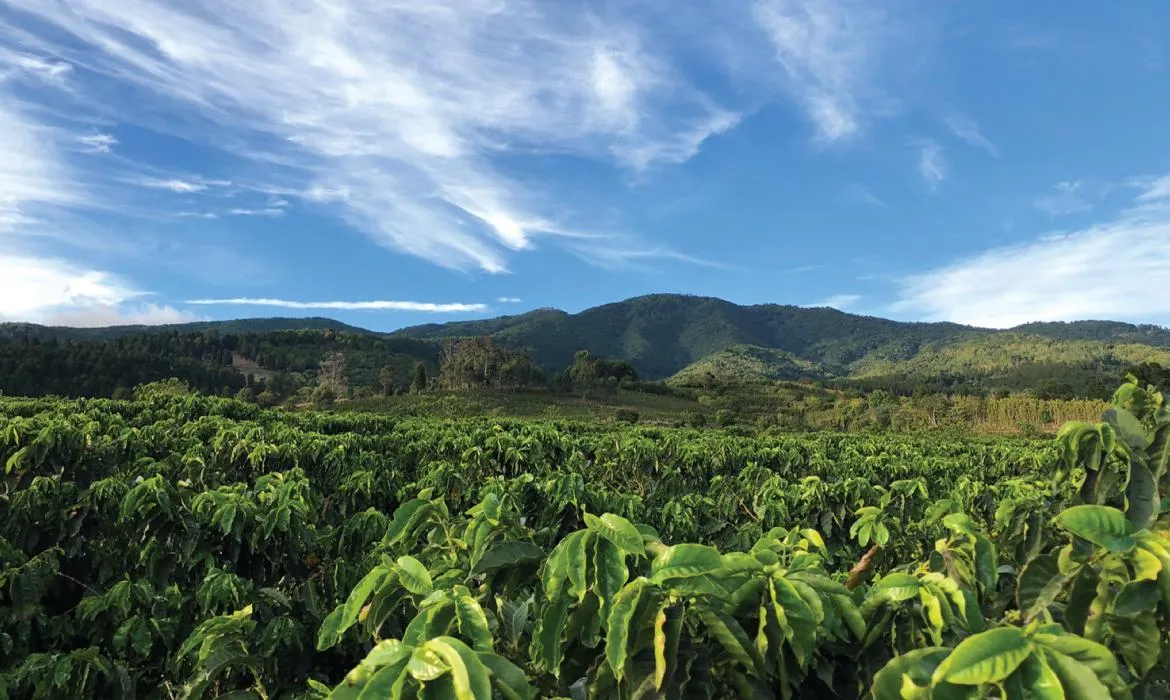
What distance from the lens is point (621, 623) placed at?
1221 millimetres

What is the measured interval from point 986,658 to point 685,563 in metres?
0.54

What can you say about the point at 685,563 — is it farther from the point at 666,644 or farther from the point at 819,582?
the point at 819,582

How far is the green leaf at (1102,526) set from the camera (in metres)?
1.32

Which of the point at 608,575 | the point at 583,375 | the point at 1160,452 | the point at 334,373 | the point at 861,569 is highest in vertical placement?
the point at 583,375

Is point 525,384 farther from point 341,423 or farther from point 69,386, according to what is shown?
point 341,423

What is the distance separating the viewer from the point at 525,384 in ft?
273

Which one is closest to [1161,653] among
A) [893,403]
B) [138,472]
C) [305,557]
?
[305,557]

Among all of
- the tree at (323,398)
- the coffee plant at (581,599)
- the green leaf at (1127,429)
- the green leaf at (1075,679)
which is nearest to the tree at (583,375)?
the tree at (323,398)

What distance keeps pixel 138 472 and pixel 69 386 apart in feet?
274

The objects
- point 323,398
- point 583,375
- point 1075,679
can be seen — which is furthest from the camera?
point 583,375

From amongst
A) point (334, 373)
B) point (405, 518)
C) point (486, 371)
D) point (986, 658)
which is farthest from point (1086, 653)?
point (334, 373)

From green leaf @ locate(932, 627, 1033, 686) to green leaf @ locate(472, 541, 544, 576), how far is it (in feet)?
3.20

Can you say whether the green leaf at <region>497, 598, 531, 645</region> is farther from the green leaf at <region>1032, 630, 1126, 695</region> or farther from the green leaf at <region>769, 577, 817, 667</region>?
the green leaf at <region>1032, 630, 1126, 695</region>

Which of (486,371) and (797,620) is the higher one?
(486,371)
